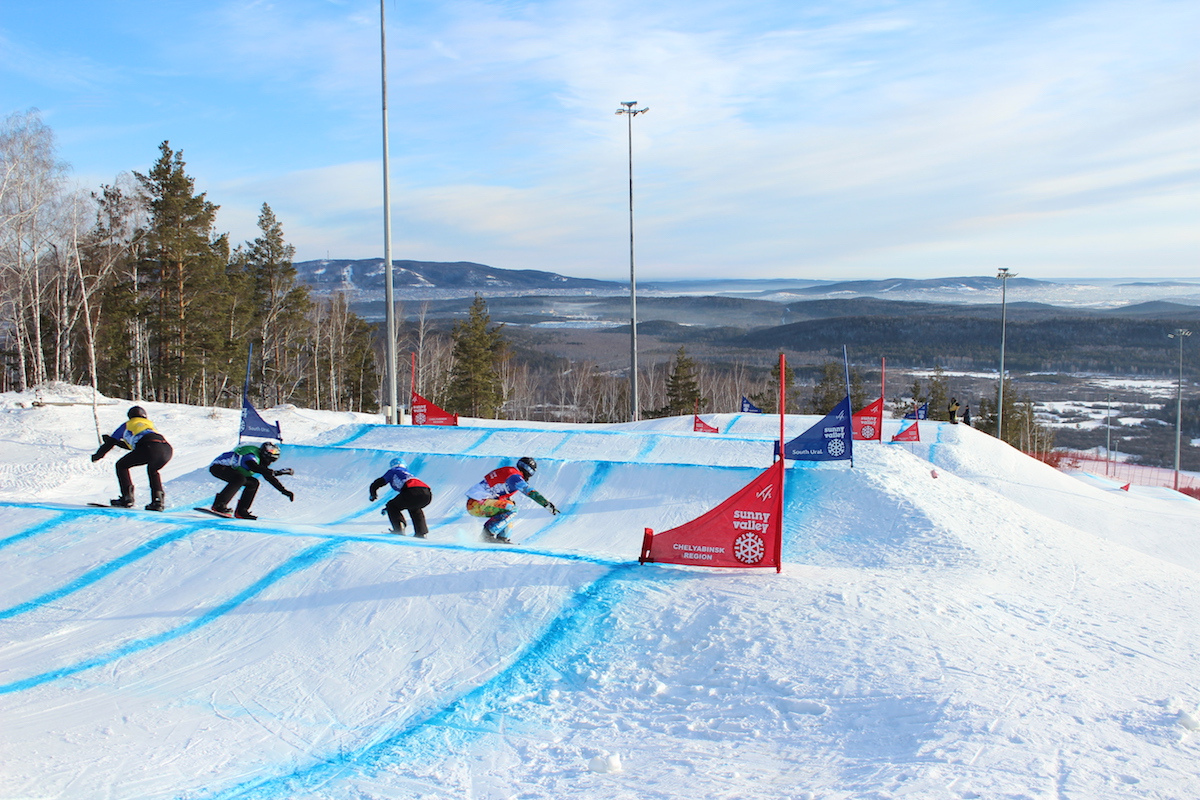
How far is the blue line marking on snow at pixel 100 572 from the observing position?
678cm

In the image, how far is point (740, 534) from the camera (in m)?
6.64

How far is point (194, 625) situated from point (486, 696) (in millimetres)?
2882

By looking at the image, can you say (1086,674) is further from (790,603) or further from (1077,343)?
(1077,343)

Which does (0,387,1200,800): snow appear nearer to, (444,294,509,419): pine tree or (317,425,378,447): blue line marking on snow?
(317,425,378,447): blue line marking on snow

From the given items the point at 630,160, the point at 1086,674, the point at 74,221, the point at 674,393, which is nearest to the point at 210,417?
the point at 74,221

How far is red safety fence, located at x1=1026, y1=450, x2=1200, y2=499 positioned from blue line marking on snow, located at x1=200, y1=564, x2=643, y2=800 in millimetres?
41710

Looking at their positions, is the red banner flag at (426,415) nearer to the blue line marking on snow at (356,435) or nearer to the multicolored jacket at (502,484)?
the blue line marking on snow at (356,435)

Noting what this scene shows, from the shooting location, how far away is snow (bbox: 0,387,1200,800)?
157 inches

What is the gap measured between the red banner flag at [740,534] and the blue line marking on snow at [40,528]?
6729 millimetres

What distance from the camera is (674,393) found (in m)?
50.9

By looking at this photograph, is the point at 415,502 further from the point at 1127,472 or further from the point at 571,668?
the point at 1127,472

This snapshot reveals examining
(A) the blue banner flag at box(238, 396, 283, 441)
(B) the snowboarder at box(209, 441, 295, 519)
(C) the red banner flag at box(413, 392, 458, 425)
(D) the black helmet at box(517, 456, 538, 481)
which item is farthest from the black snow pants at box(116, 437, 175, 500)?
(C) the red banner flag at box(413, 392, 458, 425)

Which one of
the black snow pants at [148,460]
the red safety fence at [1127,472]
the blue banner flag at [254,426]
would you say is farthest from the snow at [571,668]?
the red safety fence at [1127,472]

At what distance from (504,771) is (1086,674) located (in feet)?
12.3
